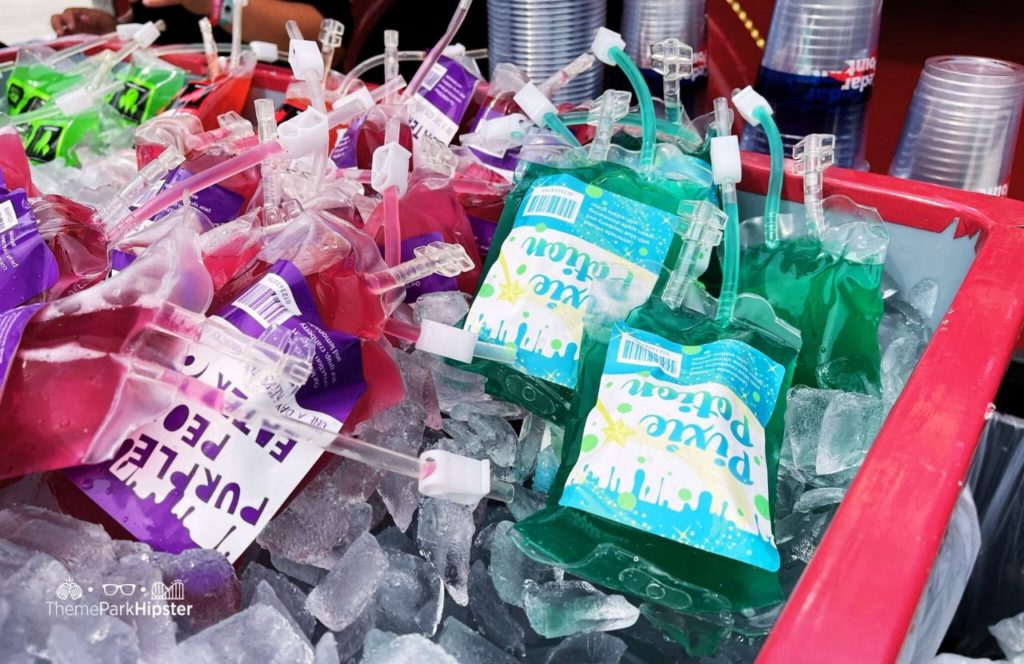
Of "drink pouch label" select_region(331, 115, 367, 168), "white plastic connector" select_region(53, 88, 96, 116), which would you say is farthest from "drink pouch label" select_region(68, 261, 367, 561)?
"white plastic connector" select_region(53, 88, 96, 116)

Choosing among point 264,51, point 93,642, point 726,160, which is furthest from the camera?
point 264,51

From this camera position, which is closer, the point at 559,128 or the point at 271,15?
the point at 559,128

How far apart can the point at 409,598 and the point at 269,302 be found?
293mm

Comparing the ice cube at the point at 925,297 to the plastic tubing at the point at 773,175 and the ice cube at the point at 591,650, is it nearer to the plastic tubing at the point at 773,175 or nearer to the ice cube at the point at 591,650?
the plastic tubing at the point at 773,175

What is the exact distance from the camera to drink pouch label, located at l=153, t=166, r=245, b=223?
99cm

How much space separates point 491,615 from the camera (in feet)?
2.25

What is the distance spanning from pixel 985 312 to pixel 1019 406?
0.38 metres

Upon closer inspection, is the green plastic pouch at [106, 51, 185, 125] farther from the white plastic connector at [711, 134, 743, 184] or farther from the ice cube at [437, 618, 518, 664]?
the ice cube at [437, 618, 518, 664]

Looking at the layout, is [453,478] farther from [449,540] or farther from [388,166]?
[388,166]

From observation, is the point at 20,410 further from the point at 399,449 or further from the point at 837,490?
the point at 837,490

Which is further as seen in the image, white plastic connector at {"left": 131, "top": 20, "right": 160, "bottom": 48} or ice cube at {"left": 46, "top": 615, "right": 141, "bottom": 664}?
white plastic connector at {"left": 131, "top": 20, "right": 160, "bottom": 48}

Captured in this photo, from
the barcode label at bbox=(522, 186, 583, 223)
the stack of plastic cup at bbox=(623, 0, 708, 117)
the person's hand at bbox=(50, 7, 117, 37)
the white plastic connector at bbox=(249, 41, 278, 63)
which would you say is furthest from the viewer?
the person's hand at bbox=(50, 7, 117, 37)

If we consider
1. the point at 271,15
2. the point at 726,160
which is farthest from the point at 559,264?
the point at 271,15

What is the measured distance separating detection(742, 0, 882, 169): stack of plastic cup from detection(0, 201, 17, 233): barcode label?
3.37 ft
